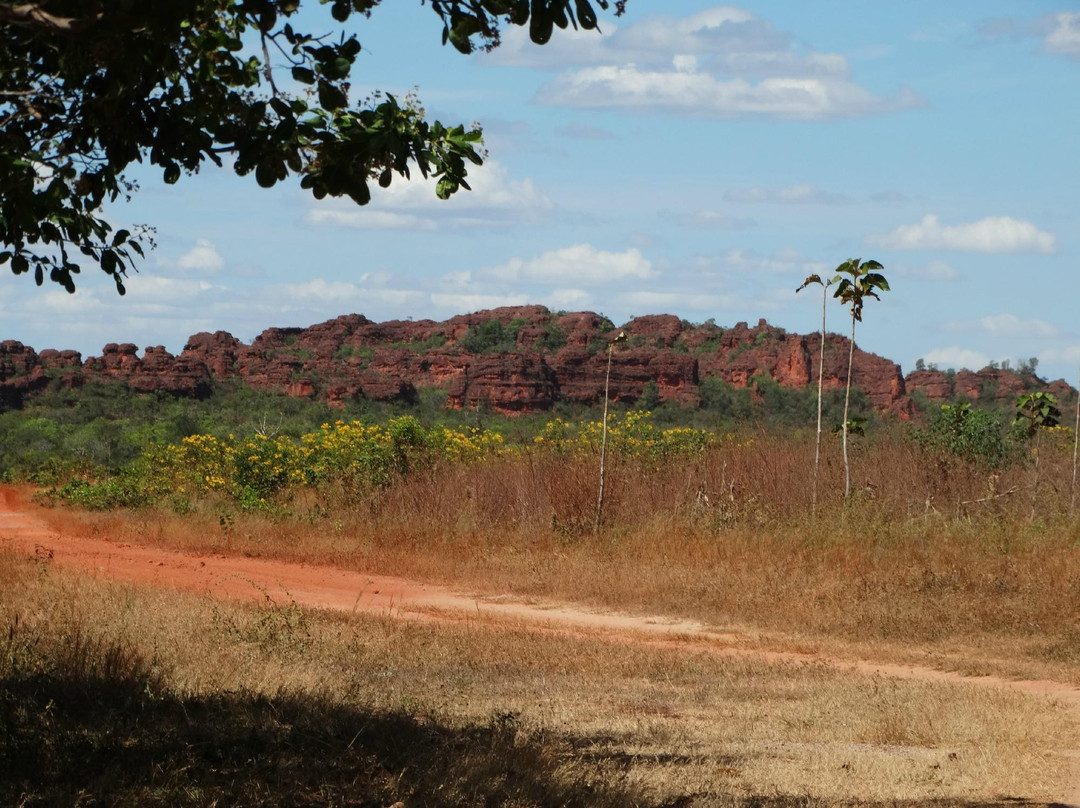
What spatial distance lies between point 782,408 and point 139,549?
35.9 metres

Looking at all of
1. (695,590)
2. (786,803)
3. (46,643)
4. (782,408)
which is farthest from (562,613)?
(782,408)

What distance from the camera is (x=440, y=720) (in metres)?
6.29

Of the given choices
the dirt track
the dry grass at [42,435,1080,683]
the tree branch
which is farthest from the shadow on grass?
the dry grass at [42,435,1080,683]

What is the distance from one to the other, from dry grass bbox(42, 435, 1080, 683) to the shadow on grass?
5.62 meters

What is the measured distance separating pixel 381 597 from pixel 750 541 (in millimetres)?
4395

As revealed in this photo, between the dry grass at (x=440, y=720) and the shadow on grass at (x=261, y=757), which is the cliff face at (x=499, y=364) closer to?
the dry grass at (x=440, y=720)

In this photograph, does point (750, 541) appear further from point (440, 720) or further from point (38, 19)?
point (38, 19)

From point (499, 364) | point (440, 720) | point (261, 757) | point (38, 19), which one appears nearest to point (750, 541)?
point (440, 720)

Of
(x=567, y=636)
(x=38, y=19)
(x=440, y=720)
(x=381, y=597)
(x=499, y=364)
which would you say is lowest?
(x=381, y=597)

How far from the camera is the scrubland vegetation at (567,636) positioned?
16.4ft

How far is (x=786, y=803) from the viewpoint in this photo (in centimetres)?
522

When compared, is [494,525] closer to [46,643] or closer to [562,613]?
[562,613]

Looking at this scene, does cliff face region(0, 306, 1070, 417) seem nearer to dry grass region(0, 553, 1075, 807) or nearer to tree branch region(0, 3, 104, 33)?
dry grass region(0, 553, 1075, 807)

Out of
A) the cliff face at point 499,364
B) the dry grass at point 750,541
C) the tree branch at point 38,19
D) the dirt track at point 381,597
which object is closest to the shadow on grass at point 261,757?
the tree branch at point 38,19
